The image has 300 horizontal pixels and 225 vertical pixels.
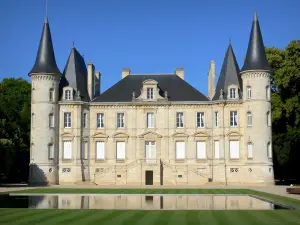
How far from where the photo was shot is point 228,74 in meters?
44.3

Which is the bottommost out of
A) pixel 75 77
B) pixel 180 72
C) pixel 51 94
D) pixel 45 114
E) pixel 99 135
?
pixel 99 135

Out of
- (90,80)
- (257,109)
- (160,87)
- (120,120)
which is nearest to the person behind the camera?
(257,109)

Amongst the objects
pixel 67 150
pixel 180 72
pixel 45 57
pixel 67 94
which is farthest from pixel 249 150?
pixel 45 57

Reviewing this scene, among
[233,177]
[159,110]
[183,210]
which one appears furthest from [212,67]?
[183,210]

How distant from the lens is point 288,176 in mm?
46719

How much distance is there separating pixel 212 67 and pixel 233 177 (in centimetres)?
1013

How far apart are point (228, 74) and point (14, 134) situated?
66.8 ft

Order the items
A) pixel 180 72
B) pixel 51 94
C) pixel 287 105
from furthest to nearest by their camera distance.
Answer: pixel 180 72, pixel 51 94, pixel 287 105

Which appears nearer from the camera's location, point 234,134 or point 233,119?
point 234,134

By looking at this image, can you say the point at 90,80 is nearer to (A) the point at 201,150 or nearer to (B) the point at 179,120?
(B) the point at 179,120

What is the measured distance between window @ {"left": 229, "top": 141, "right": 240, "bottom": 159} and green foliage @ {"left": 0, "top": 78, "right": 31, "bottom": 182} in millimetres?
18648

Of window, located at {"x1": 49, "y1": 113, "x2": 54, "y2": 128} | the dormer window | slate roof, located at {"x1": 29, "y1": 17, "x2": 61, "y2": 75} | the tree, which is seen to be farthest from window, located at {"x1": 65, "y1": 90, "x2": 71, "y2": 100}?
the tree

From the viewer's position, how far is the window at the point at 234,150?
42.8 m

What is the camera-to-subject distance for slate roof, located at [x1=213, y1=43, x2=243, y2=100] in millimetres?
43906
